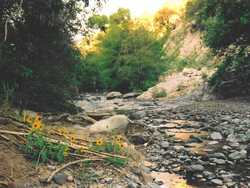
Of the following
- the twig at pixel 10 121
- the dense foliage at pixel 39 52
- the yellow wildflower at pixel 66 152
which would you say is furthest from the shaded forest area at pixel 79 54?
the yellow wildflower at pixel 66 152

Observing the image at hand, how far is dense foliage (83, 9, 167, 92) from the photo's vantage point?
39.3 metres

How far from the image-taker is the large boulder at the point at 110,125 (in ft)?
30.6

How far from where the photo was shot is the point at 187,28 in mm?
56000

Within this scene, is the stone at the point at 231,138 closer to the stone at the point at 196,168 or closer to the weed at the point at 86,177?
the stone at the point at 196,168

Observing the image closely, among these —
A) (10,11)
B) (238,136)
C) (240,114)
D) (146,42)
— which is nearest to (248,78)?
(240,114)

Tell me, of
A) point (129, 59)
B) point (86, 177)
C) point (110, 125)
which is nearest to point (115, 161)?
point (86, 177)

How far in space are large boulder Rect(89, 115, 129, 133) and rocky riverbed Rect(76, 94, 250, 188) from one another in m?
0.44

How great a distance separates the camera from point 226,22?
20594 millimetres

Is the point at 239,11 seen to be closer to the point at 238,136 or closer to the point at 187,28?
the point at 238,136

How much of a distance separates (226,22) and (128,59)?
1965cm

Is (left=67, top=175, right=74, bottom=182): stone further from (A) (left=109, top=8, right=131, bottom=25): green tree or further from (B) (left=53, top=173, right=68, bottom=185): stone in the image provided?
(A) (left=109, top=8, right=131, bottom=25): green tree

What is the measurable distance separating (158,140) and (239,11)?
450 inches

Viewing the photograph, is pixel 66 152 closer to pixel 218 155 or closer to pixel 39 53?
pixel 218 155

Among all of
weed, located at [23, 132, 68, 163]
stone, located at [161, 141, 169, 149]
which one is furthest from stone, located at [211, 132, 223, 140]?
weed, located at [23, 132, 68, 163]
